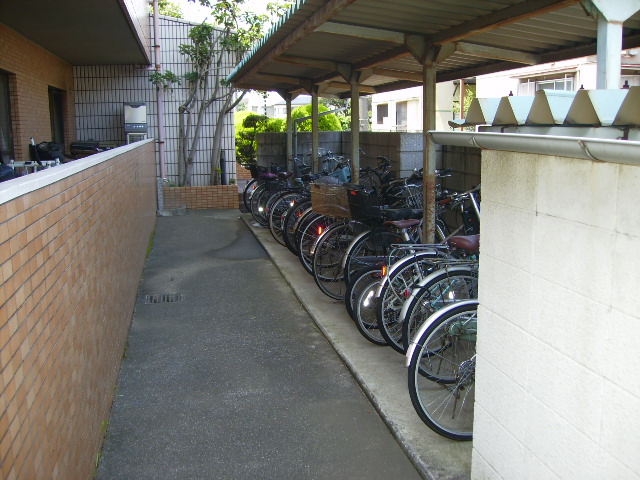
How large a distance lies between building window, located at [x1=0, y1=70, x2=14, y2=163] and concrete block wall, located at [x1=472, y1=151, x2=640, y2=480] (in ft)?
25.4

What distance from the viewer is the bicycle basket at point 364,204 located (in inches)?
230

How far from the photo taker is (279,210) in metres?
9.84

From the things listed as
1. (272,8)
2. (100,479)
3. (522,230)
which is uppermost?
(272,8)

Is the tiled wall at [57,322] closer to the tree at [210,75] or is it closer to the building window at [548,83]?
the tree at [210,75]

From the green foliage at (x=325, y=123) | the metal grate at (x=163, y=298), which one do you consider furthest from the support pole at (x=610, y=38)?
the green foliage at (x=325, y=123)

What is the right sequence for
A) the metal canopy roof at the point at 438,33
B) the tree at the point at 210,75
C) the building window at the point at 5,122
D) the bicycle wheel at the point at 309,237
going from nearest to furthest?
the metal canopy roof at the point at 438,33 → the bicycle wheel at the point at 309,237 → the building window at the point at 5,122 → the tree at the point at 210,75

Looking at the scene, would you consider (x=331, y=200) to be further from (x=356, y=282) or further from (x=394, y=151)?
(x=394, y=151)

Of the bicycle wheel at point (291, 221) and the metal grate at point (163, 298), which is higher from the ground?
the bicycle wheel at point (291, 221)

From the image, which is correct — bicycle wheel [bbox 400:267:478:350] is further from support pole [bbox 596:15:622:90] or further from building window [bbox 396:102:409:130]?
building window [bbox 396:102:409:130]

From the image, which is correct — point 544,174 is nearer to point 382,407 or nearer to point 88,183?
point 382,407

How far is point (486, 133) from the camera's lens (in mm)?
2801

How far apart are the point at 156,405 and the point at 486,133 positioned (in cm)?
297

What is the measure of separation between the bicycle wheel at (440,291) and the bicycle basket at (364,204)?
1.38 metres

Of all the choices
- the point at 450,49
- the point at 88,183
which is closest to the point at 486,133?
the point at 88,183
